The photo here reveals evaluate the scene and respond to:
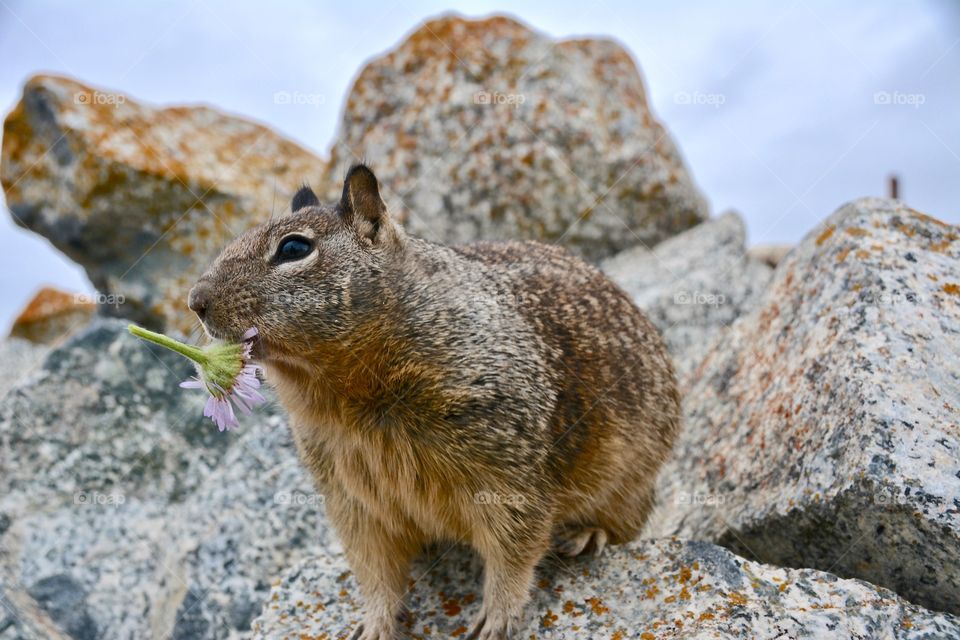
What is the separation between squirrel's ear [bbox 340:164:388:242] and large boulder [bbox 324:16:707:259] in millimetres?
5258

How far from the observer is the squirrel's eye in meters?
4.46

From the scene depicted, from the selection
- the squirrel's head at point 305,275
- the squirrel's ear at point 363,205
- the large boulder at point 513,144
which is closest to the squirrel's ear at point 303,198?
the squirrel's head at point 305,275

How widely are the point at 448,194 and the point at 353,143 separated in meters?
1.82

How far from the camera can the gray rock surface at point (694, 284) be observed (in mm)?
8820

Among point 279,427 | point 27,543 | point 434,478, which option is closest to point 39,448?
point 27,543

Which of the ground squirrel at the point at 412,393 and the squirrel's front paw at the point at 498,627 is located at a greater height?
the ground squirrel at the point at 412,393

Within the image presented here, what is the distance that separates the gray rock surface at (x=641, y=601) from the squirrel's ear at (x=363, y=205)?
2.08 m

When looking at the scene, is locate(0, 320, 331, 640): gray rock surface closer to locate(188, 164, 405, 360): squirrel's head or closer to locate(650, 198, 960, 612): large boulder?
locate(188, 164, 405, 360): squirrel's head

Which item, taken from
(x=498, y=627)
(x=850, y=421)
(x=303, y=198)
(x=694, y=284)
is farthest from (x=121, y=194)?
(x=850, y=421)

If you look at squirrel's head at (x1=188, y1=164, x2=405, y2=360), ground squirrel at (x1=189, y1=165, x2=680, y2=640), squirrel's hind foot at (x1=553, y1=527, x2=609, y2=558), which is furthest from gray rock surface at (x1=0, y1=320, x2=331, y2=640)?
squirrel's head at (x1=188, y1=164, x2=405, y2=360)

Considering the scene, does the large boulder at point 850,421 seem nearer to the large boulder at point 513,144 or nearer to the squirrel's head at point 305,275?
the squirrel's head at point 305,275

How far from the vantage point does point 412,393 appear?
4.39 meters

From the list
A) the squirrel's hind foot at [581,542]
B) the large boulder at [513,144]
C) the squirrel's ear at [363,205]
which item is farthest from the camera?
the large boulder at [513,144]

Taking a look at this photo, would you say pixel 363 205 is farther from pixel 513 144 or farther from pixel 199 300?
pixel 513 144
